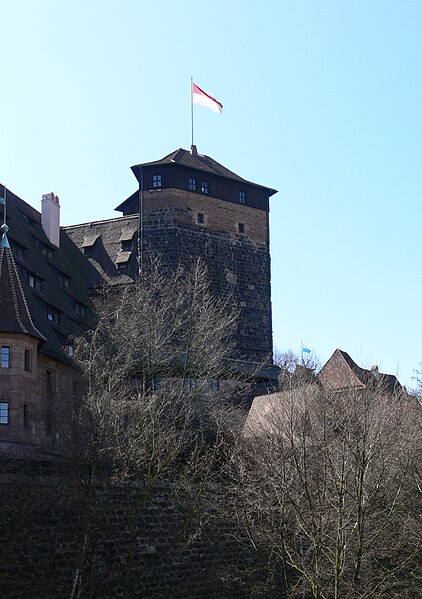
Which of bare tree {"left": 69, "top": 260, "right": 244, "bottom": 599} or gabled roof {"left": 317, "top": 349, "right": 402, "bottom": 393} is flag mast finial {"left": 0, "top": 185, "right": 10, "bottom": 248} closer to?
bare tree {"left": 69, "top": 260, "right": 244, "bottom": 599}

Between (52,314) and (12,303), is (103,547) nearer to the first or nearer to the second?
(12,303)

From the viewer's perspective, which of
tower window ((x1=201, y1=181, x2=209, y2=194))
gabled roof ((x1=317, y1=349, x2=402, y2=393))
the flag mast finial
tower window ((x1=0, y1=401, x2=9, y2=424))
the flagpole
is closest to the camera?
tower window ((x1=0, y1=401, x2=9, y2=424))

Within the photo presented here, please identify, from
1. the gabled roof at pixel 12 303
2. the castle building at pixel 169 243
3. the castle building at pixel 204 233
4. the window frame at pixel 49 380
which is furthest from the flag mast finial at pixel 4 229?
the castle building at pixel 204 233

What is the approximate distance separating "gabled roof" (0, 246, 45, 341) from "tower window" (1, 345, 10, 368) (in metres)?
0.59

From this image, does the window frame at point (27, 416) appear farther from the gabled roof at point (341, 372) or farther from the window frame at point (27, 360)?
the gabled roof at point (341, 372)

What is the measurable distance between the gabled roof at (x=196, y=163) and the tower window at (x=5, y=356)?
1908 cm

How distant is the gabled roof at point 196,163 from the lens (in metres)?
50.4

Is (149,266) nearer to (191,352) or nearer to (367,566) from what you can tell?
(191,352)

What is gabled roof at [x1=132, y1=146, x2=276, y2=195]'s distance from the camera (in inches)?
1984

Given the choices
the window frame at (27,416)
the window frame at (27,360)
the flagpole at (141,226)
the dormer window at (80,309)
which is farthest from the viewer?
the flagpole at (141,226)

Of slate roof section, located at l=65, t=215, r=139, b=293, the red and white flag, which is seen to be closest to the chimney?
slate roof section, located at l=65, t=215, r=139, b=293

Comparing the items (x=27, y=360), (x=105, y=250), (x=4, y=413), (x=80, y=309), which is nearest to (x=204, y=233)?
(x=105, y=250)

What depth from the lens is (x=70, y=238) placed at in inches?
2085

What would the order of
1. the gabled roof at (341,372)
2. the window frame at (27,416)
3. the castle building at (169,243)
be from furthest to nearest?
the gabled roof at (341,372), the castle building at (169,243), the window frame at (27,416)
